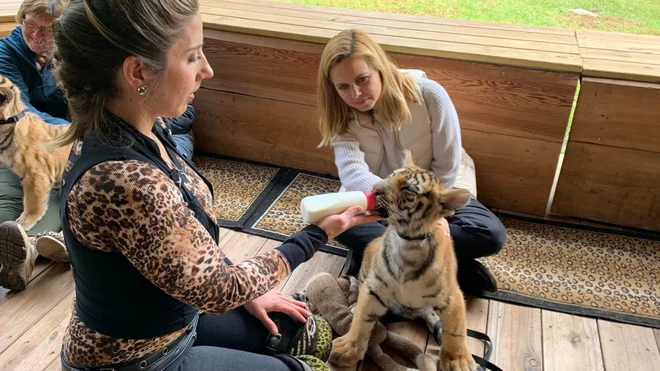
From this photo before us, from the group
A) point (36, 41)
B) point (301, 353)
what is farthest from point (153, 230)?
point (36, 41)

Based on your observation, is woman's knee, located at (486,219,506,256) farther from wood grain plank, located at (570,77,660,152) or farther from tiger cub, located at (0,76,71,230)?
tiger cub, located at (0,76,71,230)

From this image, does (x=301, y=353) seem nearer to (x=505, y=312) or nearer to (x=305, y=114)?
(x=505, y=312)

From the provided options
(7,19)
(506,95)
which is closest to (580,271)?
(506,95)

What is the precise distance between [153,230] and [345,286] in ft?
4.11

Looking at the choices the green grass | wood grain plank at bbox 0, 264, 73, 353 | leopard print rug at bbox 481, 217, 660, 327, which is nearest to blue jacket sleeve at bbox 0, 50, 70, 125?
wood grain plank at bbox 0, 264, 73, 353

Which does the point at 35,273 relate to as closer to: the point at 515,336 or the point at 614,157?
the point at 515,336

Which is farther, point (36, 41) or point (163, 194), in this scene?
point (36, 41)

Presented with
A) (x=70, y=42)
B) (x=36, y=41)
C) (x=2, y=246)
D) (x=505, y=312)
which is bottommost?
(x=505, y=312)

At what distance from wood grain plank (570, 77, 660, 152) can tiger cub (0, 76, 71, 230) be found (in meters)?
2.36

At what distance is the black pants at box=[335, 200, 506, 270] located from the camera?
222 cm

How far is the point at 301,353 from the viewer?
5.70 ft

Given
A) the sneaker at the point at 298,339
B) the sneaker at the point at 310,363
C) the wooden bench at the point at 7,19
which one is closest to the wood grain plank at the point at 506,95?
the sneaker at the point at 298,339

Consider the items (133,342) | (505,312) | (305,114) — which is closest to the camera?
(133,342)

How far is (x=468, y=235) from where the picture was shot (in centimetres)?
222
